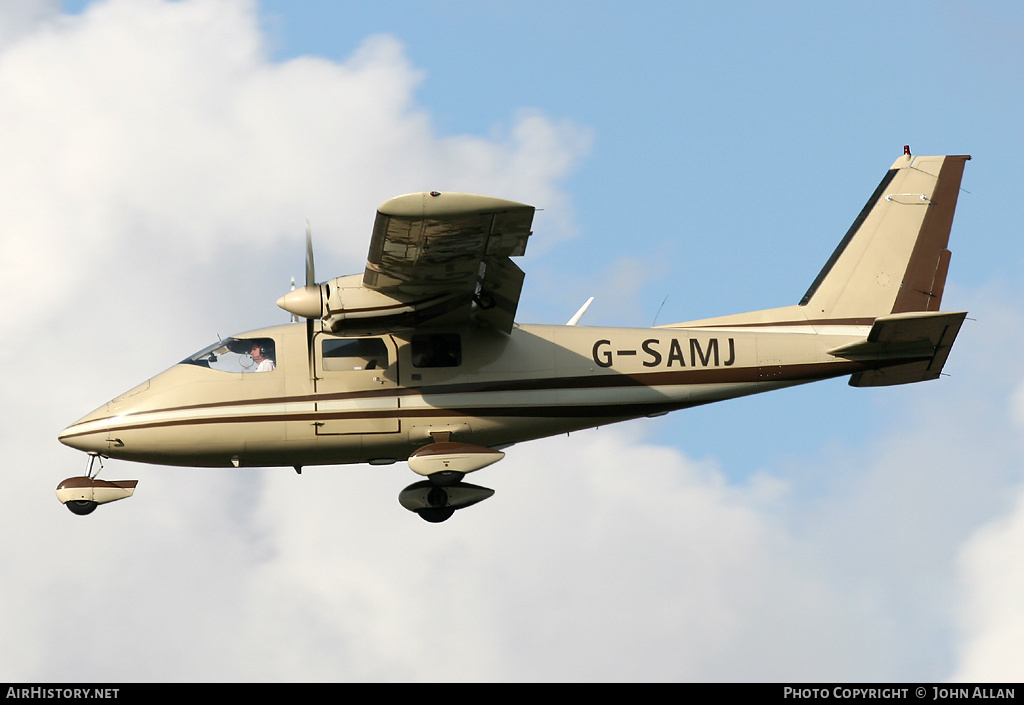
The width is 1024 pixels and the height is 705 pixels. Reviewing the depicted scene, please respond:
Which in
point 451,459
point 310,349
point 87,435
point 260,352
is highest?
point 260,352

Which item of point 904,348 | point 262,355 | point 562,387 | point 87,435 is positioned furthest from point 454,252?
point 904,348

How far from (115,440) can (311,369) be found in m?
3.04

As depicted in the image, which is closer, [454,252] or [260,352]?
[454,252]

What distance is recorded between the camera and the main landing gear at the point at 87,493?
754 inches

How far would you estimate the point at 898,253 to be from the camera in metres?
20.9

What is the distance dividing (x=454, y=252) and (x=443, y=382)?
281 centimetres

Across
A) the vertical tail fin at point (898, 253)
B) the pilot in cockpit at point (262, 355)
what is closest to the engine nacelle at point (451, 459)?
the pilot in cockpit at point (262, 355)

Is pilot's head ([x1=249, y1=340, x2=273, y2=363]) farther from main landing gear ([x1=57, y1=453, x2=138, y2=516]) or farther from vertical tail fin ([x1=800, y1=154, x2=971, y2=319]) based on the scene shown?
vertical tail fin ([x1=800, y1=154, x2=971, y2=319])

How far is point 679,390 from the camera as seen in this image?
19.8m

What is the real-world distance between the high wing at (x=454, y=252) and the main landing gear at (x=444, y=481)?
1.97 metres

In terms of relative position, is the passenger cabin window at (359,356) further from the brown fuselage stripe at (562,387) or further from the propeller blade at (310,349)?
the brown fuselage stripe at (562,387)

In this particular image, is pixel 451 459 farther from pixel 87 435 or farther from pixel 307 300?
pixel 87 435
